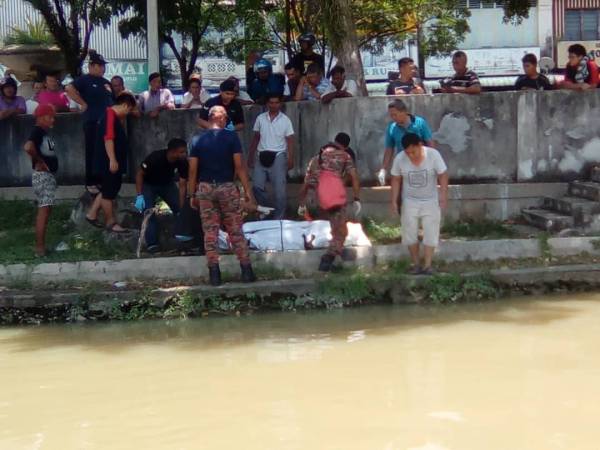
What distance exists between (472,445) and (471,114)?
6.42 meters

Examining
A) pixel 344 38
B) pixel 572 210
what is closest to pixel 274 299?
pixel 572 210

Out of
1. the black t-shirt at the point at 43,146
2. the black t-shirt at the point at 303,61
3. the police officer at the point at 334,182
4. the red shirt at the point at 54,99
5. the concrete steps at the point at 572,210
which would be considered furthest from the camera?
the red shirt at the point at 54,99

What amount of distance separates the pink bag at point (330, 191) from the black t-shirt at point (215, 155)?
37.9 inches

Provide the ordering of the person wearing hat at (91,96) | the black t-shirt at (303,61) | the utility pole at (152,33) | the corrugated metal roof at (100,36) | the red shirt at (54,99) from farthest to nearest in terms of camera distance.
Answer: the corrugated metal roof at (100,36) → the utility pole at (152,33) → the red shirt at (54,99) → the black t-shirt at (303,61) → the person wearing hat at (91,96)

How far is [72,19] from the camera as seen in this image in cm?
1673

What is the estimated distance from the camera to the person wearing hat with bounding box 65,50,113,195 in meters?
10.9

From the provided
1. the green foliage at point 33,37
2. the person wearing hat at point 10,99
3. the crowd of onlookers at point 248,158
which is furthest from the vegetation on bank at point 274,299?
the green foliage at point 33,37

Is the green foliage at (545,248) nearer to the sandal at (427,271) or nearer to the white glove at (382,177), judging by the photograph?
the sandal at (427,271)

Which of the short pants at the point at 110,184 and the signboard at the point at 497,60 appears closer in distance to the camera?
the short pants at the point at 110,184

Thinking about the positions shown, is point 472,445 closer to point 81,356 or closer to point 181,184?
point 81,356

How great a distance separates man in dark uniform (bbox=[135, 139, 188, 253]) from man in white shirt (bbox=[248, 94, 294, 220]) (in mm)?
1018

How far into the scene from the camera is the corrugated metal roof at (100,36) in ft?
87.2

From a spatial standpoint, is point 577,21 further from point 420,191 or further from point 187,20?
point 420,191

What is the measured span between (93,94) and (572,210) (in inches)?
225
